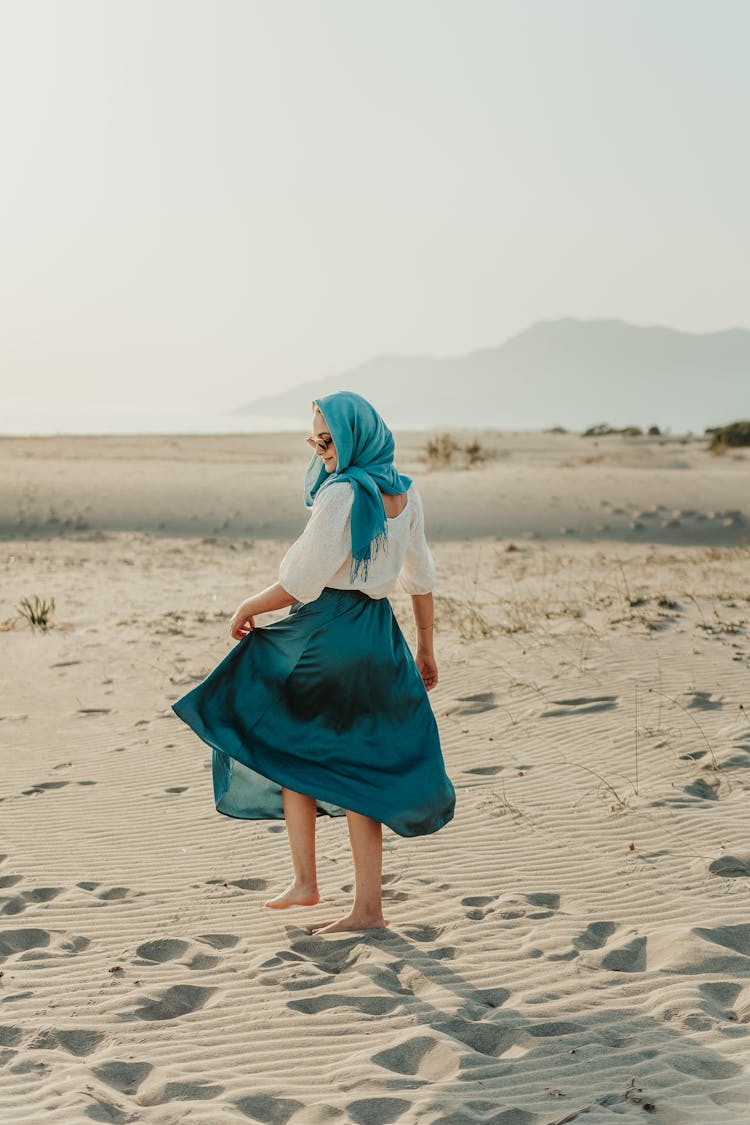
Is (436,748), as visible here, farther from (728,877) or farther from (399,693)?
(728,877)

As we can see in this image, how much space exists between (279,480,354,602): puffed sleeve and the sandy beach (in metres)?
1.35

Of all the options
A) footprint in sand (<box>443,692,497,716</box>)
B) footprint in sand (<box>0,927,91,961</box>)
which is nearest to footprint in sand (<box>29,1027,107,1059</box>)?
footprint in sand (<box>0,927,91,961</box>)

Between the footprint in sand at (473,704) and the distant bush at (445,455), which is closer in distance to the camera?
the footprint in sand at (473,704)

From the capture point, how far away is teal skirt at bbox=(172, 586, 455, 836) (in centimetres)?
408

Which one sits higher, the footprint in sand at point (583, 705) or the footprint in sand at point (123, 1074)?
the footprint in sand at point (583, 705)

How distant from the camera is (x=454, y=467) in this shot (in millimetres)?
27531

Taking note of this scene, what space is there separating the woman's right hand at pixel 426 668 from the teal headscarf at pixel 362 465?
2.02 feet

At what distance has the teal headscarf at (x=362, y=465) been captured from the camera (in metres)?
3.90

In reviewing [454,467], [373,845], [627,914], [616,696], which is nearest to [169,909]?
[373,845]

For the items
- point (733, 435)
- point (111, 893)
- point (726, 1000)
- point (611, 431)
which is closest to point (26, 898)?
point (111, 893)

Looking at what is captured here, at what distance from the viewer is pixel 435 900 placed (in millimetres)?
4711

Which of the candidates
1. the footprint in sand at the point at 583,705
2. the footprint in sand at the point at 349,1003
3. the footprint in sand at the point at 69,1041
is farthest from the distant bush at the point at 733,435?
the footprint in sand at the point at 69,1041

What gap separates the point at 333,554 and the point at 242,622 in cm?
48

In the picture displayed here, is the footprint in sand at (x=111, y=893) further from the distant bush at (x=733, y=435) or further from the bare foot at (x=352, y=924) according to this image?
the distant bush at (x=733, y=435)
